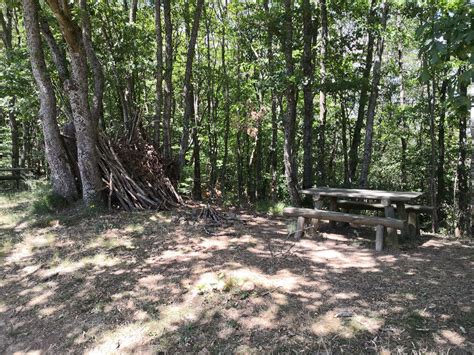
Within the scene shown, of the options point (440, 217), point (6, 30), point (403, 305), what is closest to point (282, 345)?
point (403, 305)

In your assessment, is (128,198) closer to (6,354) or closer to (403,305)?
(6,354)

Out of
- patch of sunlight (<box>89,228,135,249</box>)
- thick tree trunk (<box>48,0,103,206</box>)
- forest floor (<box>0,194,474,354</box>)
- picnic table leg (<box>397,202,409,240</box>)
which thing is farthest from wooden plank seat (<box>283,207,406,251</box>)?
thick tree trunk (<box>48,0,103,206</box>)

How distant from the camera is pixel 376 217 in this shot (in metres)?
4.96

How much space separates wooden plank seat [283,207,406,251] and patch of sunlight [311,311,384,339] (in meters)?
2.19

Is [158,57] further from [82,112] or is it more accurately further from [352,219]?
[352,219]

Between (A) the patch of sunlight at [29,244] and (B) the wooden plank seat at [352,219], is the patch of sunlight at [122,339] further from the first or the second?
(B) the wooden plank seat at [352,219]

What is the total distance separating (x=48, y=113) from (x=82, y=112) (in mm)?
968

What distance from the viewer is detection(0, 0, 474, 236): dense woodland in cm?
659

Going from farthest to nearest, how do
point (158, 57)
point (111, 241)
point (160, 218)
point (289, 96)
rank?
point (158, 57) → point (289, 96) → point (160, 218) → point (111, 241)

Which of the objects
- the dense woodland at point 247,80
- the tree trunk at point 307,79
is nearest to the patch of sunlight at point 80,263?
the dense woodland at point 247,80

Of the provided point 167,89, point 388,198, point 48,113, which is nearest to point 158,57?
point 167,89

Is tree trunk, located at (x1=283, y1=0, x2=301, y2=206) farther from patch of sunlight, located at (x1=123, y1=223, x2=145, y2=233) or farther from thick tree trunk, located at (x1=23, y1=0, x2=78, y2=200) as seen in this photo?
thick tree trunk, located at (x1=23, y1=0, x2=78, y2=200)

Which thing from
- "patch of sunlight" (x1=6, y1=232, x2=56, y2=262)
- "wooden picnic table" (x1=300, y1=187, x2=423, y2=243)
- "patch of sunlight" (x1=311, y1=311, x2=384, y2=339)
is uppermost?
"wooden picnic table" (x1=300, y1=187, x2=423, y2=243)

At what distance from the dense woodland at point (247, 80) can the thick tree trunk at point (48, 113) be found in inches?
0.9
